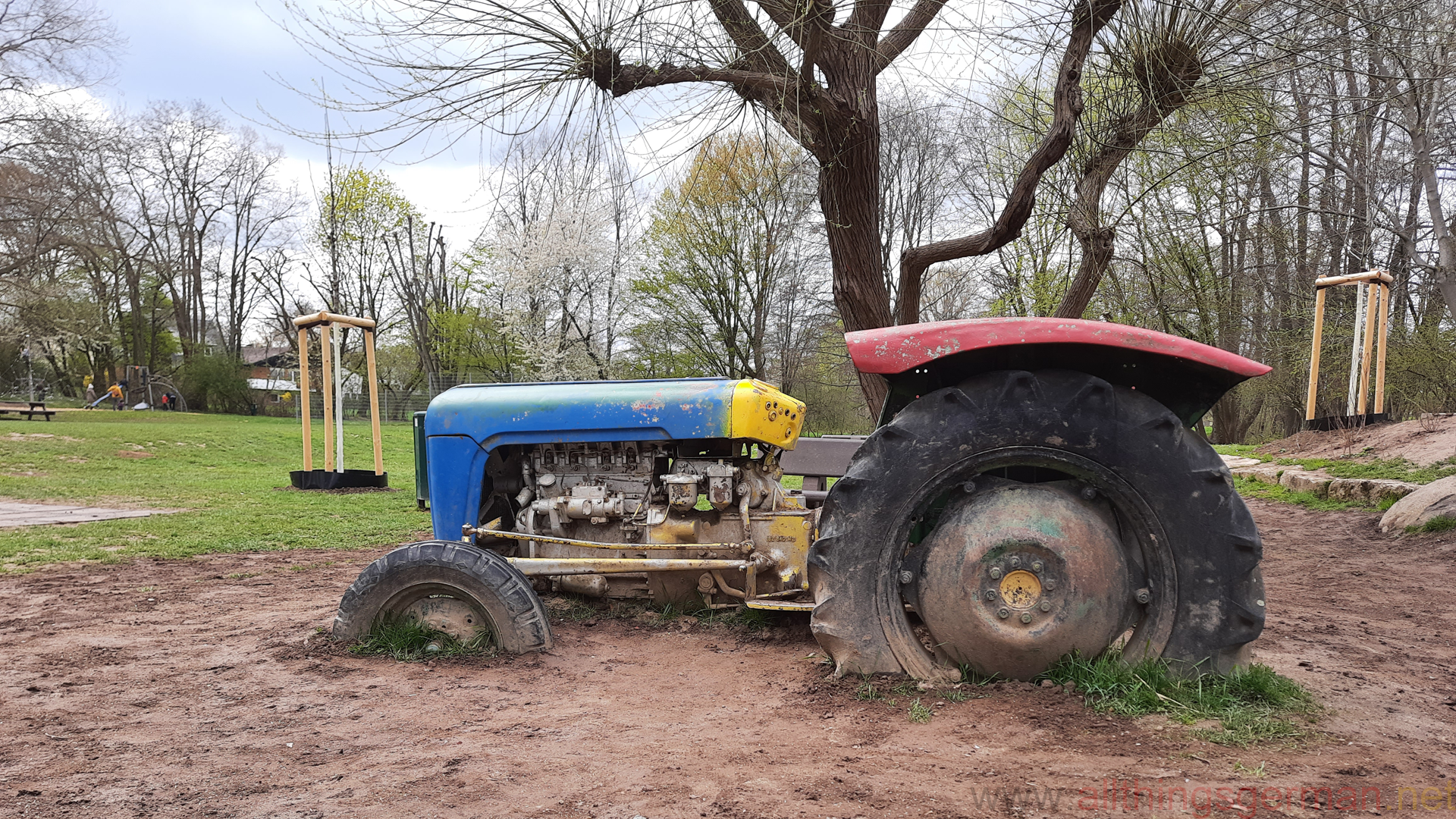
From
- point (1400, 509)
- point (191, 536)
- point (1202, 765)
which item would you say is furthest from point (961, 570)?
point (191, 536)

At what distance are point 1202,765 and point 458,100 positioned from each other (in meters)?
4.72

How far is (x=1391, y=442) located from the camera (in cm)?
996

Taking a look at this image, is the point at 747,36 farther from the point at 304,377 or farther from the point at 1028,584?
the point at 304,377

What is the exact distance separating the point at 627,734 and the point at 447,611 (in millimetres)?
1295

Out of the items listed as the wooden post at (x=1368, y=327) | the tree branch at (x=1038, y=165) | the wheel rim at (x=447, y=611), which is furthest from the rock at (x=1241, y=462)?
the wheel rim at (x=447, y=611)

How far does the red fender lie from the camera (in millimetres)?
2820

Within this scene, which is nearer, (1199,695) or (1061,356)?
(1199,695)

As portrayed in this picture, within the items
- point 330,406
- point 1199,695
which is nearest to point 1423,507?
point 1199,695

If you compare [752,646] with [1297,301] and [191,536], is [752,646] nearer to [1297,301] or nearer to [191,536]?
[191,536]

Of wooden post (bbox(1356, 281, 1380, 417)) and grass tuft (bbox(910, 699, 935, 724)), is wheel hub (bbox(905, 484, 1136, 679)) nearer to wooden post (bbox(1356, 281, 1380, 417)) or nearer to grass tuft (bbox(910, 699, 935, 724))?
grass tuft (bbox(910, 699, 935, 724))

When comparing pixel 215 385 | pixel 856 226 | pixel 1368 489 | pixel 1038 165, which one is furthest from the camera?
pixel 215 385

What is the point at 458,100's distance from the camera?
4.86 m

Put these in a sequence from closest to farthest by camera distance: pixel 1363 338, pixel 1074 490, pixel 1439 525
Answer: pixel 1074 490, pixel 1439 525, pixel 1363 338

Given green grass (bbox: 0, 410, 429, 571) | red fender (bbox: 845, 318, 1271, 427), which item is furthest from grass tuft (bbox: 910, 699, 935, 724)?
green grass (bbox: 0, 410, 429, 571)
